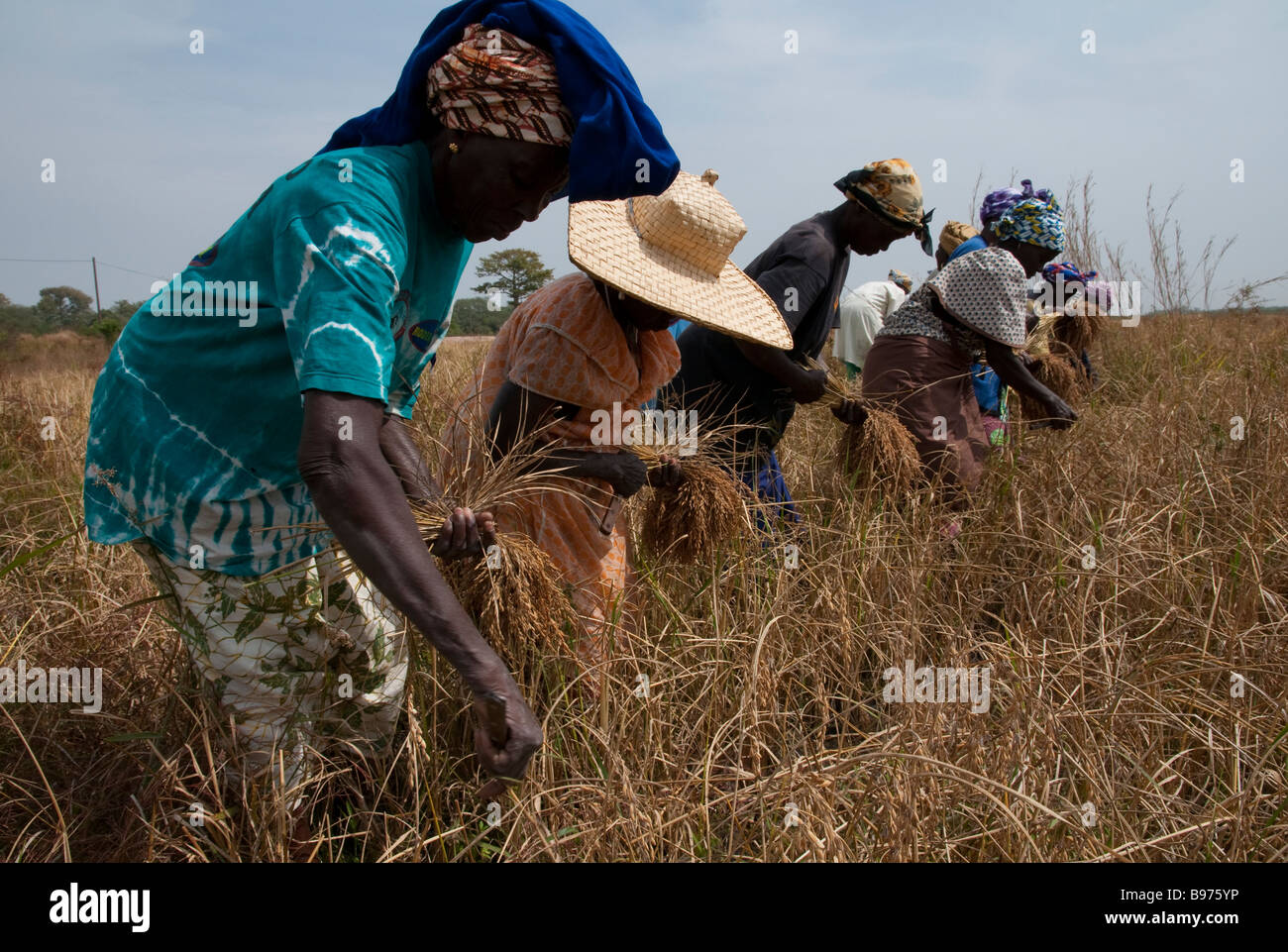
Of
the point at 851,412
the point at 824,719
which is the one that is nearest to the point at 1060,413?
the point at 851,412

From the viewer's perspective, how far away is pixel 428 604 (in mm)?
1184

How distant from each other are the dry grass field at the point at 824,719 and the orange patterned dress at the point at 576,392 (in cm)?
19

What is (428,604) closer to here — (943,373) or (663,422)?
(663,422)

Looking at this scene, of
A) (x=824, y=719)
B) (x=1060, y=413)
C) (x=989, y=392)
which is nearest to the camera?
(x=824, y=719)

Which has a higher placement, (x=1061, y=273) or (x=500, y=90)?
(x=1061, y=273)

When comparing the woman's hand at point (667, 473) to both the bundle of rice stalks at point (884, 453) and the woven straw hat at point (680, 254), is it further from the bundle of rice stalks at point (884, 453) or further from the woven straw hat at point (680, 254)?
the bundle of rice stalks at point (884, 453)

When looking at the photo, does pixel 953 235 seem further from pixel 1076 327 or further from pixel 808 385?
pixel 808 385

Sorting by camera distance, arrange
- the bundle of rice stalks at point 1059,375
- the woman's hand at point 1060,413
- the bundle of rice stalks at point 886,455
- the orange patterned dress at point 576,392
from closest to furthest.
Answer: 1. the orange patterned dress at point 576,392
2. the bundle of rice stalks at point 886,455
3. the woman's hand at point 1060,413
4. the bundle of rice stalks at point 1059,375

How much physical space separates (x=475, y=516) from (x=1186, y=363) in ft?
19.2

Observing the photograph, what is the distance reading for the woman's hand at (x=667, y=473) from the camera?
248 cm

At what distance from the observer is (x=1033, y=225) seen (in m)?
3.87

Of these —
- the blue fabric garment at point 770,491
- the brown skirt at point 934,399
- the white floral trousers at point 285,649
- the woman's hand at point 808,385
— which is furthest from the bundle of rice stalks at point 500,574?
the brown skirt at point 934,399

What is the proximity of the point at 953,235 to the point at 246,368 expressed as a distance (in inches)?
197

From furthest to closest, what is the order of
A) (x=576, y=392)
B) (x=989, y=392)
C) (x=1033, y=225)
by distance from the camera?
(x=989, y=392)
(x=1033, y=225)
(x=576, y=392)
